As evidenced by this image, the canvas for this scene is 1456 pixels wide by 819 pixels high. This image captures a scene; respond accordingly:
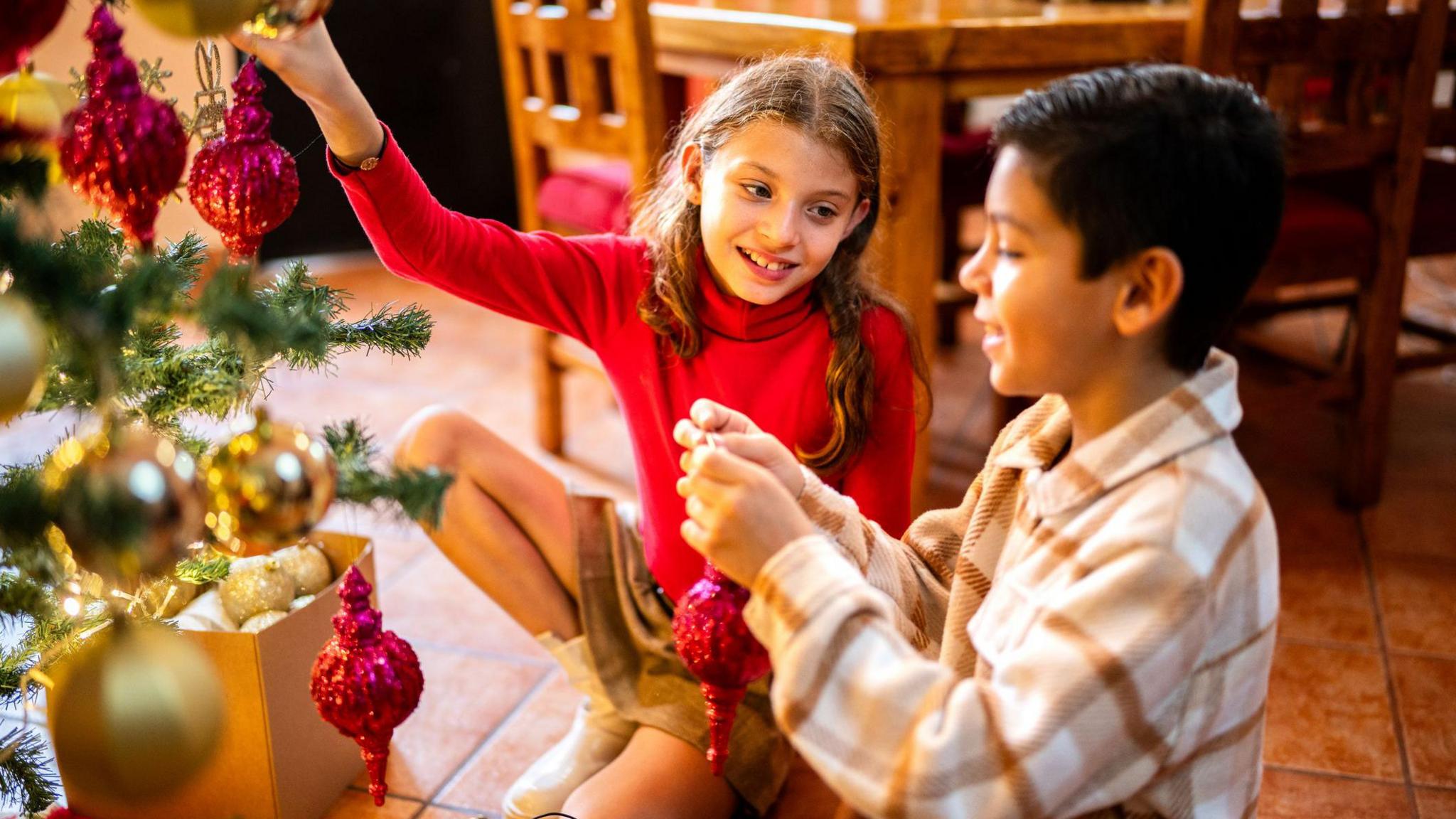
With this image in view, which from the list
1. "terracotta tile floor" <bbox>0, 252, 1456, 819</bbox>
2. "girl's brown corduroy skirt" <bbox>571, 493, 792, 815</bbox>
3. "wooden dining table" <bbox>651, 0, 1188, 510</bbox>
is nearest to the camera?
"girl's brown corduroy skirt" <bbox>571, 493, 792, 815</bbox>

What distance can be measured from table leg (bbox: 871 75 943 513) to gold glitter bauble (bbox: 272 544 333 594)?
762 millimetres

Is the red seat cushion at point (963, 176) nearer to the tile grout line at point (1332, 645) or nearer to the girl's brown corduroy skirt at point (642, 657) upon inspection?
the tile grout line at point (1332, 645)

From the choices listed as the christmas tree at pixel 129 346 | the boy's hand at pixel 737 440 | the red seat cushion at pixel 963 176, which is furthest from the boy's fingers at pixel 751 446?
the red seat cushion at pixel 963 176

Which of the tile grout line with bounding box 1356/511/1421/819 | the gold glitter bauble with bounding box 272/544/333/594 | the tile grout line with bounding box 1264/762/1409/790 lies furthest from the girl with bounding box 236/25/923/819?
the tile grout line with bounding box 1356/511/1421/819

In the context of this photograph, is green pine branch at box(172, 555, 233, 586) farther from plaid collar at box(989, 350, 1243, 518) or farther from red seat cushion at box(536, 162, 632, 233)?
red seat cushion at box(536, 162, 632, 233)

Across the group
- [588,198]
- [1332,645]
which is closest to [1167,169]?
[1332,645]

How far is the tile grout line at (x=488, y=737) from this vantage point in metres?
1.35

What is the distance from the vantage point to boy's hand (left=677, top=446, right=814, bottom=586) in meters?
0.78

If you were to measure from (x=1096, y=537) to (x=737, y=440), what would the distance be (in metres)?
0.26

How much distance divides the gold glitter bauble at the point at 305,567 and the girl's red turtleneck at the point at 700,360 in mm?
331

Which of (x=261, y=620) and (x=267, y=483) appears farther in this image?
(x=261, y=620)

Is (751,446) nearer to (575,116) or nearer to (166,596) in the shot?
(166,596)

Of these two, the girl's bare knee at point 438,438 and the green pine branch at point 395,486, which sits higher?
the green pine branch at point 395,486

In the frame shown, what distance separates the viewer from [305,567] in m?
1.27
